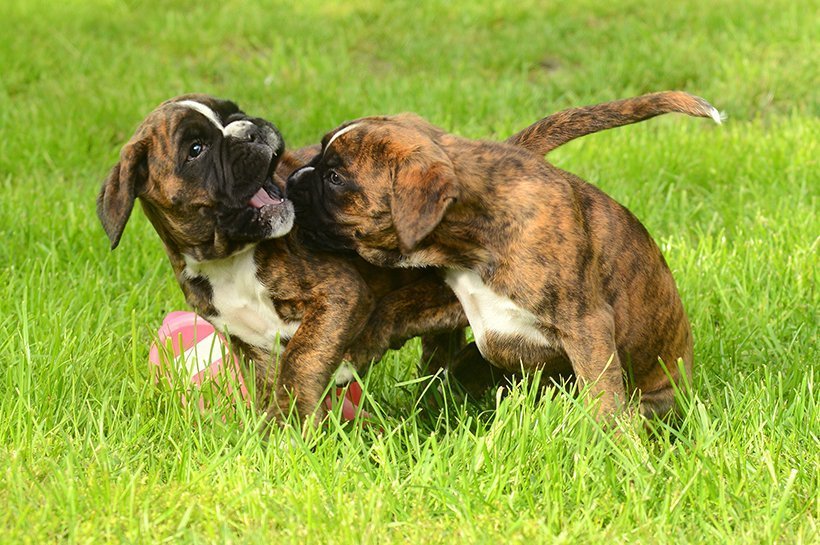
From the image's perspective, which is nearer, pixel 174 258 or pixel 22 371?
pixel 22 371

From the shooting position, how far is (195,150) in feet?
14.2

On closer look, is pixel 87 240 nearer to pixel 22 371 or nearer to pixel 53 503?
pixel 22 371

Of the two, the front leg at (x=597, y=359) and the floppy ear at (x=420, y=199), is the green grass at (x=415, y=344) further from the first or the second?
the floppy ear at (x=420, y=199)

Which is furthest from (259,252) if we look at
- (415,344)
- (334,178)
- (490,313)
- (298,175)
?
(415,344)

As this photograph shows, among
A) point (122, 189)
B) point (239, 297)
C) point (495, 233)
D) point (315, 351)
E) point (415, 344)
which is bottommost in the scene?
point (415, 344)

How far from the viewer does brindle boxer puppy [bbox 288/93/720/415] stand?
4023 millimetres

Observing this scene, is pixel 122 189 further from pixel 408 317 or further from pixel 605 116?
pixel 605 116

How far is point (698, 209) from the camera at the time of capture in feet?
21.9

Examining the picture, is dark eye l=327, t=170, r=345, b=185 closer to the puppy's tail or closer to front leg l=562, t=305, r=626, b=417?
the puppy's tail

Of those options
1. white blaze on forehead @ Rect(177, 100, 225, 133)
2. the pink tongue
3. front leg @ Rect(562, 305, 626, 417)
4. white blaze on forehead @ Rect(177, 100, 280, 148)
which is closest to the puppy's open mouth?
the pink tongue

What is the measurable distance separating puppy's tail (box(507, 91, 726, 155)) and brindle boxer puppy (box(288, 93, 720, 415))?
20 millimetres

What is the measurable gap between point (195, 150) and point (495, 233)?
114cm

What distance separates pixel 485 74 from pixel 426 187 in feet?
18.6

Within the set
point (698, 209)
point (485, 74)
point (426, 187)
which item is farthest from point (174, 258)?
point (485, 74)
